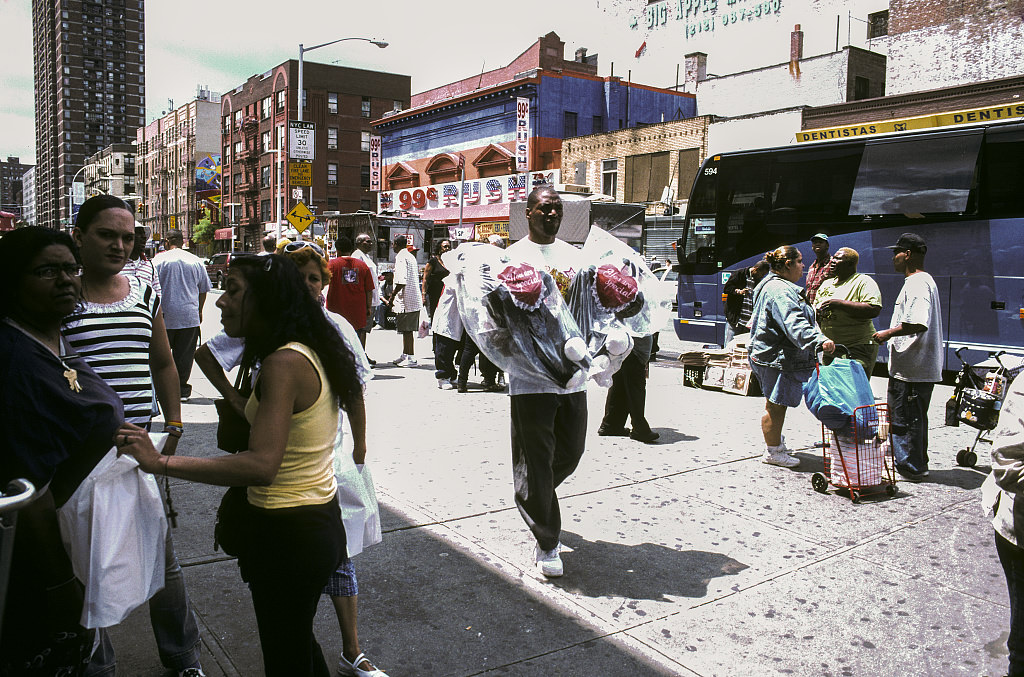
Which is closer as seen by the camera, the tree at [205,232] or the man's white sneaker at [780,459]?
the man's white sneaker at [780,459]

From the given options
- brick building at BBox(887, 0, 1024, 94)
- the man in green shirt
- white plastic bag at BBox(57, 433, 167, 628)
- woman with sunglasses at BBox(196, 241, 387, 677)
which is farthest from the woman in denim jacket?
brick building at BBox(887, 0, 1024, 94)

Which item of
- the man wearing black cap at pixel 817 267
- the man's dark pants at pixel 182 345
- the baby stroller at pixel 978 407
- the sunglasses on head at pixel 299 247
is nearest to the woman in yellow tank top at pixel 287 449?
the sunglasses on head at pixel 299 247

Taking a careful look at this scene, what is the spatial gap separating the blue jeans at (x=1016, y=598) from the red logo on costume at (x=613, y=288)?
2013 mm

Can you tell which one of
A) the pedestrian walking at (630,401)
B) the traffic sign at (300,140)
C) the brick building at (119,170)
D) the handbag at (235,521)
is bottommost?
the pedestrian walking at (630,401)

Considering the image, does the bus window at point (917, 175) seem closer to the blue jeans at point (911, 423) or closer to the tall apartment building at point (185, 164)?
the blue jeans at point (911, 423)

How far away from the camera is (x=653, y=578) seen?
4.04 m

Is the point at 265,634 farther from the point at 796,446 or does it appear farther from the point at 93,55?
the point at 93,55

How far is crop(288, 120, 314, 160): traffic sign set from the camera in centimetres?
2231

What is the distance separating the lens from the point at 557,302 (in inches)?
155

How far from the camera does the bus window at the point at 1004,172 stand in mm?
10359

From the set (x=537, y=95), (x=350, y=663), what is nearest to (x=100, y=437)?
(x=350, y=663)

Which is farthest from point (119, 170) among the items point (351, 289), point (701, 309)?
point (351, 289)

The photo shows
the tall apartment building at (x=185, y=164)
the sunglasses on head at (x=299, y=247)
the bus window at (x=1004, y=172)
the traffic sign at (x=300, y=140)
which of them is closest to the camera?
the sunglasses on head at (x=299, y=247)

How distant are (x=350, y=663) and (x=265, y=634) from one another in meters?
0.83
